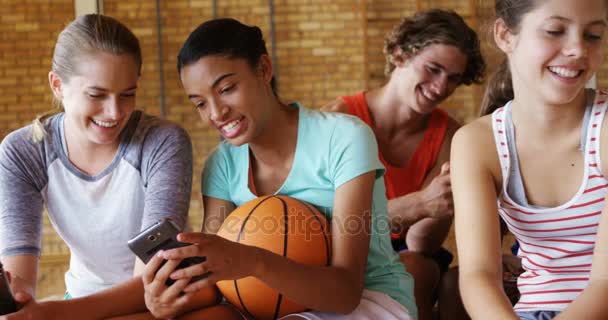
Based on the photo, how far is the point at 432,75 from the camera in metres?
2.19

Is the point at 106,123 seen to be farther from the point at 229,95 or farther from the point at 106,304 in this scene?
the point at 106,304

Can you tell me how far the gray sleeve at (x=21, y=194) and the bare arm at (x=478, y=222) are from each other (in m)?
0.98

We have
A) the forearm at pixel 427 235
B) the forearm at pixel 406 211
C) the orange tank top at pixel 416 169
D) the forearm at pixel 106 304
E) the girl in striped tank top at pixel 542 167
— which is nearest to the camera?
the girl in striped tank top at pixel 542 167

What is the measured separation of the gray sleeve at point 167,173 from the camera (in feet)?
5.26

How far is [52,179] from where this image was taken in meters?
1.71

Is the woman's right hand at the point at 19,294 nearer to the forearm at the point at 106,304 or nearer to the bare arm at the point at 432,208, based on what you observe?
the forearm at the point at 106,304

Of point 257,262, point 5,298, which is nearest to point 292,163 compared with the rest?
point 257,262

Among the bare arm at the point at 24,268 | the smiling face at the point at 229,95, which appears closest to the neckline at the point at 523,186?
the smiling face at the point at 229,95

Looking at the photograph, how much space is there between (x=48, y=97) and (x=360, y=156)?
3.84 meters

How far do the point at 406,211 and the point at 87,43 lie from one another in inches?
38.8

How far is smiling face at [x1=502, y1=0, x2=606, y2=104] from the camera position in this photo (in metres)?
1.30

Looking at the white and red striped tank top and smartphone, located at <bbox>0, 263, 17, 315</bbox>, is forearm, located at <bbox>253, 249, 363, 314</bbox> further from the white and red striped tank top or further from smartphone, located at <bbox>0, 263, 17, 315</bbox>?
smartphone, located at <bbox>0, 263, 17, 315</bbox>

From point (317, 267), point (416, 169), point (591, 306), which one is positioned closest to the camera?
point (591, 306)

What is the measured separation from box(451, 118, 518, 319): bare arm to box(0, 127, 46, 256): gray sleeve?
0.98 meters
